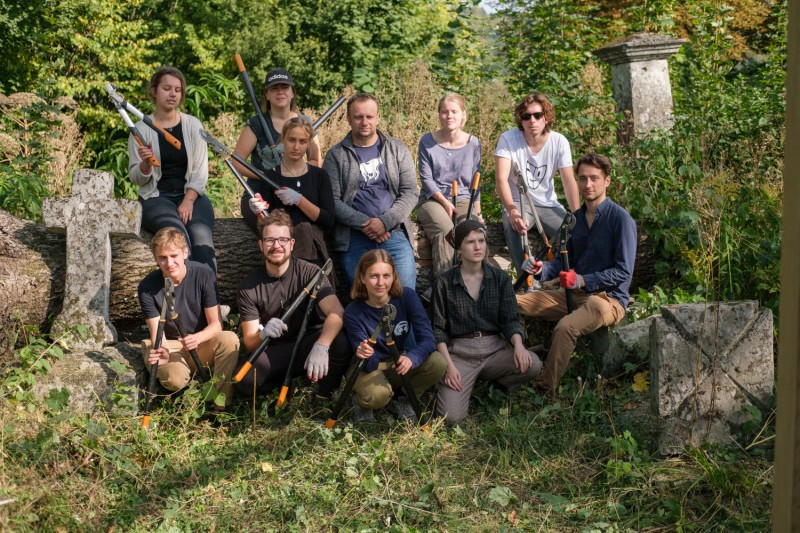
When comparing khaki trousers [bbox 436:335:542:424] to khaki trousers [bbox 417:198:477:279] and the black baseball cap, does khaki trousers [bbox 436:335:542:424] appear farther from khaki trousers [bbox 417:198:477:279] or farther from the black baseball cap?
the black baseball cap

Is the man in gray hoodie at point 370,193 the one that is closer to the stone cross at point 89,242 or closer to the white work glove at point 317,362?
the white work glove at point 317,362

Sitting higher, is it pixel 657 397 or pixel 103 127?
pixel 103 127

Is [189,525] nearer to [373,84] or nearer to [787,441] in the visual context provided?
[787,441]

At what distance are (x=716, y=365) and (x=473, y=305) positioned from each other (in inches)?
58.7

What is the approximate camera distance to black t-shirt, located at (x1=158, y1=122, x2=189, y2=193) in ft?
19.3

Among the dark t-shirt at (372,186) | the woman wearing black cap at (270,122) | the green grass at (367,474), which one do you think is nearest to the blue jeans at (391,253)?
the dark t-shirt at (372,186)

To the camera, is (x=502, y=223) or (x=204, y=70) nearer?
(x=502, y=223)

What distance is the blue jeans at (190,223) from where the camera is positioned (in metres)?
5.73

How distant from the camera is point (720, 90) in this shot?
9.68m

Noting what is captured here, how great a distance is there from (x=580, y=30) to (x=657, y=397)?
7.73 meters

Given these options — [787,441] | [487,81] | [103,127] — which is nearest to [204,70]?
[103,127]

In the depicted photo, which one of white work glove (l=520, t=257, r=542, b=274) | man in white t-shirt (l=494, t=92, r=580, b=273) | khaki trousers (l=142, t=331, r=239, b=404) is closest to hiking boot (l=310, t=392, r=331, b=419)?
khaki trousers (l=142, t=331, r=239, b=404)

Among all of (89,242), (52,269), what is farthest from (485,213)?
(52,269)

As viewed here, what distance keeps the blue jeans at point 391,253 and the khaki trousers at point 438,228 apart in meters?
0.27
